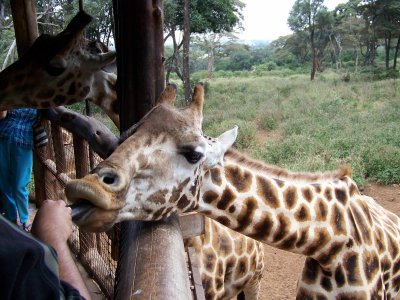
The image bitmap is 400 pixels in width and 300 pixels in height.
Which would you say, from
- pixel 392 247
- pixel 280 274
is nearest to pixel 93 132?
pixel 392 247

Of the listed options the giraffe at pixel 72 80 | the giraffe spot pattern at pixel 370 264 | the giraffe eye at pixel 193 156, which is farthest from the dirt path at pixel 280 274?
the giraffe eye at pixel 193 156

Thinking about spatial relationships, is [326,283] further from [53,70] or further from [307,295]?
[53,70]

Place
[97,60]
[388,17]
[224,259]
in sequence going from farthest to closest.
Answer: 1. [388,17]
2. [97,60]
3. [224,259]

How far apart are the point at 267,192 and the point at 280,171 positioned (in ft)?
0.77

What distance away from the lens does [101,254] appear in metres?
3.19

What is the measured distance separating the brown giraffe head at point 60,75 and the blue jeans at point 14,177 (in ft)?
2.35

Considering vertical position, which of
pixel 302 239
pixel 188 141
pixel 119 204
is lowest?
pixel 302 239

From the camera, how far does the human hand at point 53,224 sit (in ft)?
4.34

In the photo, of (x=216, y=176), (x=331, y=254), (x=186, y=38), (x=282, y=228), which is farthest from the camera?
(x=186, y=38)

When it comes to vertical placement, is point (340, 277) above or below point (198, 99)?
below

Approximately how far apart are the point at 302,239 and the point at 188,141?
96 centimetres

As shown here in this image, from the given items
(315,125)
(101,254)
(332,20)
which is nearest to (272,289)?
(101,254)

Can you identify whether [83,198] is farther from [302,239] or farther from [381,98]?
[381,98]

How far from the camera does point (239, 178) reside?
7.42 ft
